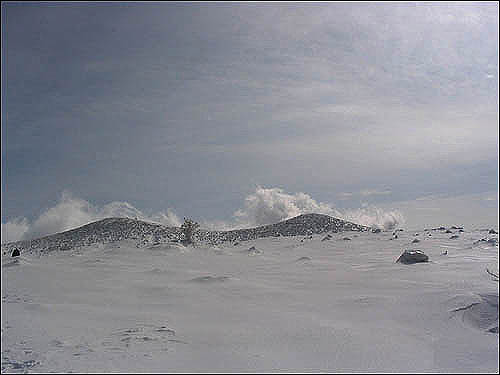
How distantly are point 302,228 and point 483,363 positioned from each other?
64.9 feet

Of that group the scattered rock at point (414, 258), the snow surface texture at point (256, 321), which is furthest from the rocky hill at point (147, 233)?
the scattered rock at point (414, 258)

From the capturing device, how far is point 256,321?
13.9ft

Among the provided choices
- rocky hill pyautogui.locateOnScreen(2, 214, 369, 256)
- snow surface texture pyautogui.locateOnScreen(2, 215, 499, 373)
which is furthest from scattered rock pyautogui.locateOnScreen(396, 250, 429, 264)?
rocky hill pyautogui.locateOnScreen(2, 214, 369, 256)

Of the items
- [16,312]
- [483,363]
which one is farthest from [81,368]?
[483,363]

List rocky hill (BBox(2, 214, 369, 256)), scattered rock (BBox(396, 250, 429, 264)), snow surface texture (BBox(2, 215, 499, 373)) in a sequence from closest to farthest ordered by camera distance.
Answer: snow surface texture (BBox(2, 215, 499, 373)) → scattered rock (BBox(396, 250, 429, 264)) → rocky hill (BBox(2, 214, 369, 256))

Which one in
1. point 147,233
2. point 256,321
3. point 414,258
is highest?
point 147,233

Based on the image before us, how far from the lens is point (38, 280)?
6.74 metres

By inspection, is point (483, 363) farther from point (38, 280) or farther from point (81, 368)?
point (38, 280)

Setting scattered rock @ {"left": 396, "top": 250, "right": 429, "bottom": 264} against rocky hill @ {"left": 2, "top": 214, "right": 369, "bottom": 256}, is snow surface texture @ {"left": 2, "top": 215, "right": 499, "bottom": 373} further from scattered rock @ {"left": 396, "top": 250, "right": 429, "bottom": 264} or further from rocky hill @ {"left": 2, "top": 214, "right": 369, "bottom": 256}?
rocky hill @ {"left": 2, "top": 214, "right": 369, "bottom": 256}

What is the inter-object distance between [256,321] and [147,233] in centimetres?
1600

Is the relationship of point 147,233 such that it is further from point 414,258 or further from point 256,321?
point 256,321

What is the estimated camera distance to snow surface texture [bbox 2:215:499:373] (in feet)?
10.3

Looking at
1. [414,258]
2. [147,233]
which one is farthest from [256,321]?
[147,233]

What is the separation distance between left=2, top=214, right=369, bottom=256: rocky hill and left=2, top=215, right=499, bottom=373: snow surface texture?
9726 millimetres
